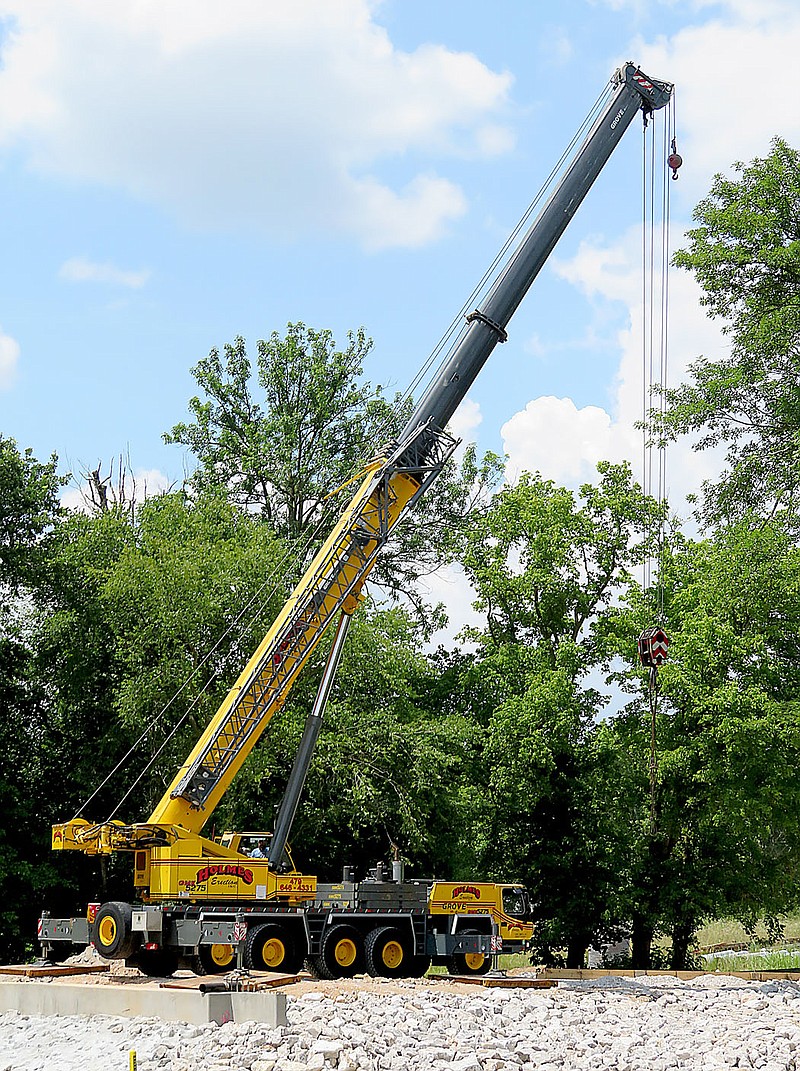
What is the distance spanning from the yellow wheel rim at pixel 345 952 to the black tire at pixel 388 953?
0.64ft

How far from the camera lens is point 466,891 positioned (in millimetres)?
20328

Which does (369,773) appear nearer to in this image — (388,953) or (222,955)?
(388,953)

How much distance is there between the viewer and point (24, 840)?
32.2 m

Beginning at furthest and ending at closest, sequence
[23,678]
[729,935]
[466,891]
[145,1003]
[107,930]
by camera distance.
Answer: [729,935] → [23,678] → [466,891] → [107,930] → [145,1003]

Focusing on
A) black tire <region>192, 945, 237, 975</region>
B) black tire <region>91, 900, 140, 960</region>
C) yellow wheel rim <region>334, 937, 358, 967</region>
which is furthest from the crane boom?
yellow wheel rim <region>334, 937, 358, 967</region>

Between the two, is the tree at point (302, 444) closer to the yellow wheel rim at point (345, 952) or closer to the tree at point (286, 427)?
the tree at point (286, 427)

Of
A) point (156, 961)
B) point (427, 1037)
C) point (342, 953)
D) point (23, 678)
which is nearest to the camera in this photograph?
point (427, 1037)

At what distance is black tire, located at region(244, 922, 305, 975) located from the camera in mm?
18531

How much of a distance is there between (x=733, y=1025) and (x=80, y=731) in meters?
21.5

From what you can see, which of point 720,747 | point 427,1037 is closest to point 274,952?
point 427,1037

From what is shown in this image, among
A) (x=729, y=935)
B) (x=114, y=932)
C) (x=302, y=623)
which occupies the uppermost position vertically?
(x=302, y=623)

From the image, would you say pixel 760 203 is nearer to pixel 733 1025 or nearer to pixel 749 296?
pixel 749 296

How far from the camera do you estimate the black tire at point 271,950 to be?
18.5 metres

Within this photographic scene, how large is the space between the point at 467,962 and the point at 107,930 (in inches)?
227
